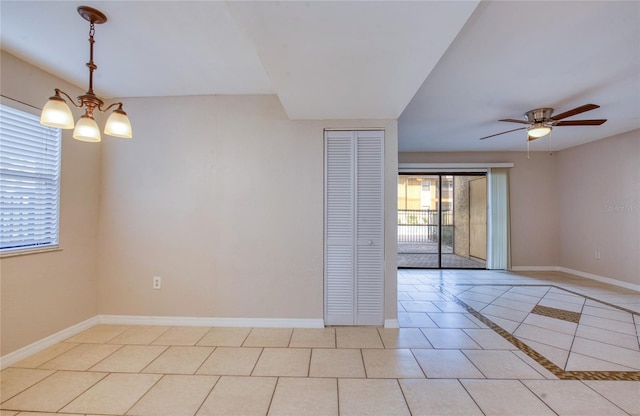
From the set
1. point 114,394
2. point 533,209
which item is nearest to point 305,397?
point 114,394

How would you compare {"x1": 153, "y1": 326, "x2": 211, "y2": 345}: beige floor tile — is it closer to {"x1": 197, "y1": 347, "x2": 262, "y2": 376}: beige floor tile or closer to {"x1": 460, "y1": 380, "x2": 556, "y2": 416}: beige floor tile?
{"x1": 197, "y1": 347, "x2": 262, "y2": 376}: beige floor tile

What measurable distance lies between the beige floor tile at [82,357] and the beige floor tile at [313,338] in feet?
5.39

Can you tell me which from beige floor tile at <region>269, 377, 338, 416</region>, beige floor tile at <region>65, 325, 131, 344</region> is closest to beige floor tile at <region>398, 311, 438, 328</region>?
beige floor tile at <region>269, 377, 338, 416</region>

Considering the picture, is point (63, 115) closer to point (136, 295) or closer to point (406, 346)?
point (136, 295)

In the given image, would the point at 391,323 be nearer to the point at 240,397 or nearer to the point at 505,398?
the point at 505,398

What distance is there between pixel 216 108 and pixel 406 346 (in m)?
3.16

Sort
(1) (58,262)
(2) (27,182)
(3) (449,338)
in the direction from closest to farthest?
(2) (27,182) → (1) (58,262) → (3) (449,338)

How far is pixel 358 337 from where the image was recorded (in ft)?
8.97

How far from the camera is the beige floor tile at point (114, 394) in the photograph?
5.71ft

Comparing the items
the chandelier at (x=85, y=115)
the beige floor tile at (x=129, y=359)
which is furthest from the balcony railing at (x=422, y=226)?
the chandelier at (x=85, y=115)

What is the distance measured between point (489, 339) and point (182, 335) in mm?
3092

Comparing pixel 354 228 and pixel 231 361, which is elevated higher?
pixel 354 228

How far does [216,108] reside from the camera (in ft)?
9.95

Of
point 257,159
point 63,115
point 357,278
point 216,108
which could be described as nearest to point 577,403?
point 357,278
